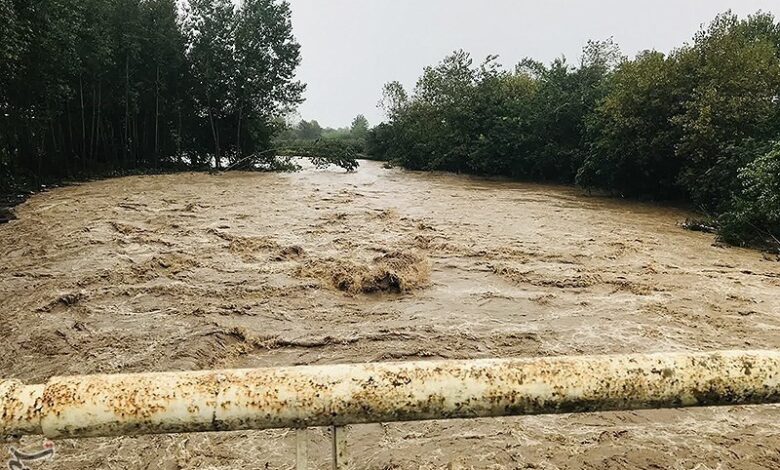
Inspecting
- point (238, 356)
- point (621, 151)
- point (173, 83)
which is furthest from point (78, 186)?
point (621, 151)

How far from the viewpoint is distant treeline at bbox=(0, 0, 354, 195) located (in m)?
15.8

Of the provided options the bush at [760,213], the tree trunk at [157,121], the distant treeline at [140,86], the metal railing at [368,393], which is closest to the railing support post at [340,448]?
the metal railing at [368,393]

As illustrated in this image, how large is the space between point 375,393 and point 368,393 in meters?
0.01

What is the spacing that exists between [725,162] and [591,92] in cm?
1037

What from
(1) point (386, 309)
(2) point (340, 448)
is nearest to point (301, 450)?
(2) point (340, 448)

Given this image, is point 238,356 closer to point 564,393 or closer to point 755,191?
point 564,393

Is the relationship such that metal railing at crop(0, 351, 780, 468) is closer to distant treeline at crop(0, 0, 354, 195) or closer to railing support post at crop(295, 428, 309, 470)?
railing support post at crop(295, 428, 309, 470)

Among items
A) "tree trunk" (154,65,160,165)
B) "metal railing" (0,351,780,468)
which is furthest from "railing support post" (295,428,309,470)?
"tree trunk" (154,65,160,165)

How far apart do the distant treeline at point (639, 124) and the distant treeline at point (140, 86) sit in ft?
30.8

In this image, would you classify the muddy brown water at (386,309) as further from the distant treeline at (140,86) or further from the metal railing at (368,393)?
the distant treeline at (140,86)

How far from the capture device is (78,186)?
1850 cm

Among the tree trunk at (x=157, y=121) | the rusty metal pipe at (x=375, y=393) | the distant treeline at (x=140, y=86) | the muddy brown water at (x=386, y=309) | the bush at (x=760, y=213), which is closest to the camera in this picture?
the rusty metal pipe at (x=375, y=393)

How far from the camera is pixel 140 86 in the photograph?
2472 centimetres

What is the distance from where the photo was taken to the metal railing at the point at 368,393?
0.98 metres
